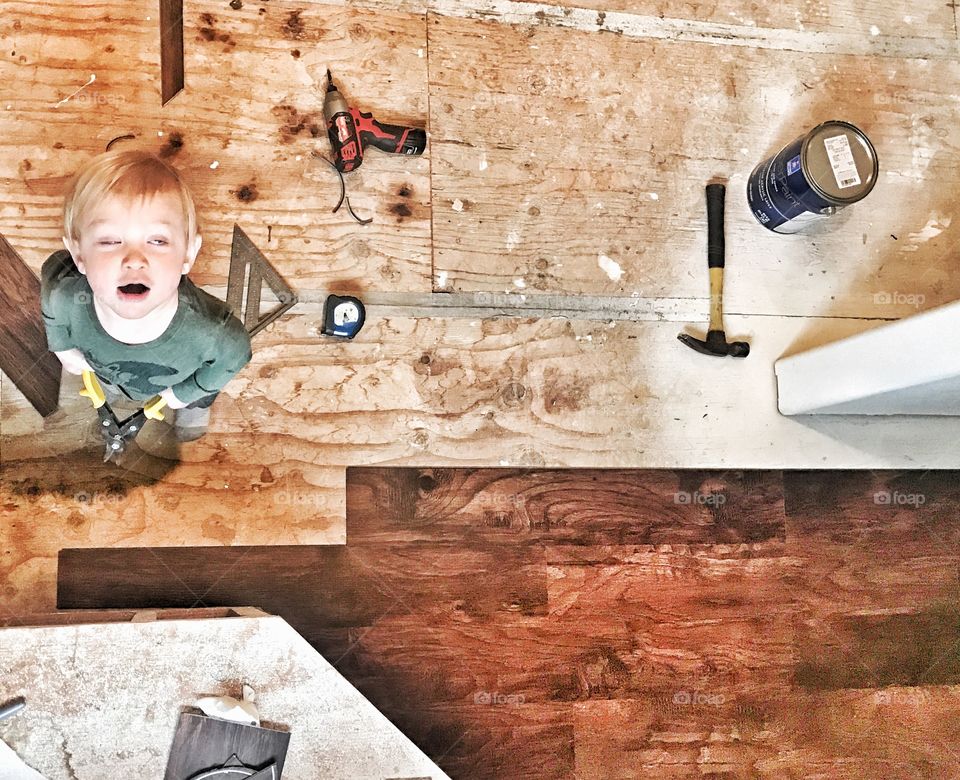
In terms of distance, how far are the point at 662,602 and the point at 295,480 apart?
792 mm

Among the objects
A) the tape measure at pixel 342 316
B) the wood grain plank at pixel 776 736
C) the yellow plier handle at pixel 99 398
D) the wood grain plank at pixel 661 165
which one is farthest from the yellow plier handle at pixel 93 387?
the wood grain plank at pixel 776 736

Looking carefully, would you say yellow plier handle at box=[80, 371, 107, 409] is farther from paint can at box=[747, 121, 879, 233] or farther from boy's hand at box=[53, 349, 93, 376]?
paint can at box=[747, 121, 879, 233]

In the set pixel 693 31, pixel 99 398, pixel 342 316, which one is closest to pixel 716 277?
pixel 693 31

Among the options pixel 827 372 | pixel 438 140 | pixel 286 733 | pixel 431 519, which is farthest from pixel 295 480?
pixel 827 372

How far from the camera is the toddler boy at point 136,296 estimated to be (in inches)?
42.8

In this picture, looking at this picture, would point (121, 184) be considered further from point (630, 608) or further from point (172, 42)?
point (630, 608)

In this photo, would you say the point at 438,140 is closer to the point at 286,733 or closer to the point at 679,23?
the point at 679,23

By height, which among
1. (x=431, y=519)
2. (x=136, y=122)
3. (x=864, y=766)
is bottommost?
(x=864, y=766)

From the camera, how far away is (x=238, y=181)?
1491 millimetres

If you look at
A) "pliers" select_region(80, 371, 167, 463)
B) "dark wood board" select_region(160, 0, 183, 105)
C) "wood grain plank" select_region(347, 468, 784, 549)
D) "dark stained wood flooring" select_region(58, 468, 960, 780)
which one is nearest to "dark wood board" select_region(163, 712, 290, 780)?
"dark stained wood flooring" select_region(58, 468, 960, 780)

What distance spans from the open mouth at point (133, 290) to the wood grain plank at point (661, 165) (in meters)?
0.60

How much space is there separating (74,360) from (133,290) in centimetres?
28

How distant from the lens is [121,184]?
1105mm

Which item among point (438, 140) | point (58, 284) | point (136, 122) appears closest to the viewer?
point (58, 284)
